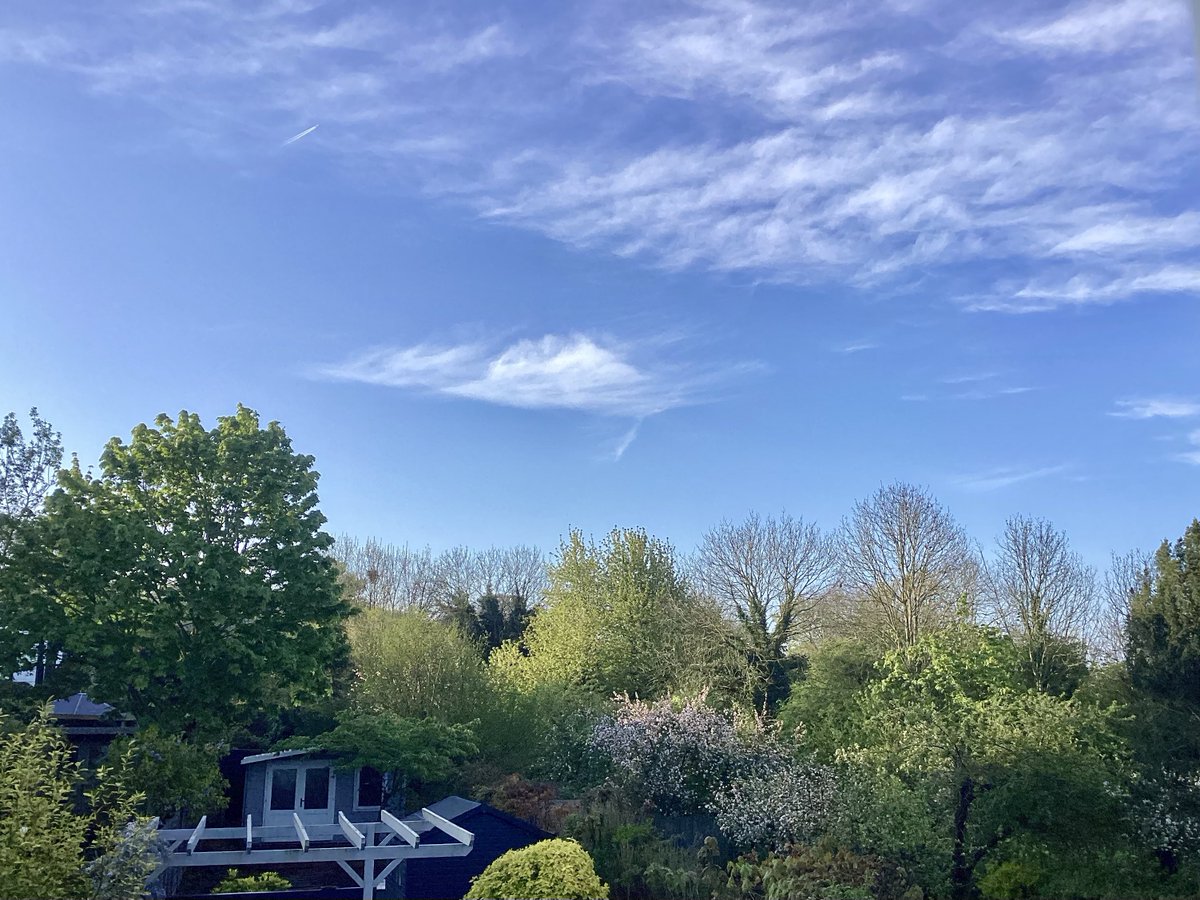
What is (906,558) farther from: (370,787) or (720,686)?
(370,787)

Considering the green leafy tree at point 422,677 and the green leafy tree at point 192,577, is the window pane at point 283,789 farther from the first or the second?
the green leafy tree at point 422,677

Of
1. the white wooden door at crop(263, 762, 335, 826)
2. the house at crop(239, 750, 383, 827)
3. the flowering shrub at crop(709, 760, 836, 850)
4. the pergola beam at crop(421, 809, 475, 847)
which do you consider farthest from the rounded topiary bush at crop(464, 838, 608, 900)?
the white wooden door at crop(263, 762, 335, 826)

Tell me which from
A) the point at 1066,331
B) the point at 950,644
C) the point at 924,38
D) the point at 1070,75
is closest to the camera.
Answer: the point at 924,38

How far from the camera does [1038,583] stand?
74.3 feet

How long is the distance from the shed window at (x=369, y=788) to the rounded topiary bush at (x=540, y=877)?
1006cm

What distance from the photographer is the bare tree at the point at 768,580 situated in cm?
2422

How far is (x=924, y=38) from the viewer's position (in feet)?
17.9

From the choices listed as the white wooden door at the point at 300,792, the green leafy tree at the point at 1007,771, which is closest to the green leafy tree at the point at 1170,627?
the green leafy tree at the point at 1007,771

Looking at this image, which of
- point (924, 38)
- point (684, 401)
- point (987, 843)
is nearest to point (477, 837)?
point (987, 843)

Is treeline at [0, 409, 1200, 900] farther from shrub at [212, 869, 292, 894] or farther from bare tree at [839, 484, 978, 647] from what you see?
shrub at [212, 869, 292, 894]

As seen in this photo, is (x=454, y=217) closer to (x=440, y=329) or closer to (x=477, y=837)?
(x=440, y=329)

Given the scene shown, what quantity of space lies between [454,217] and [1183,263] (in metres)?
10.5

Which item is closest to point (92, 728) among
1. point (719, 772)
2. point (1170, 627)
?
point (719, 772)

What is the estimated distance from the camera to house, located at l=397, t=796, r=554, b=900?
13891 mm
